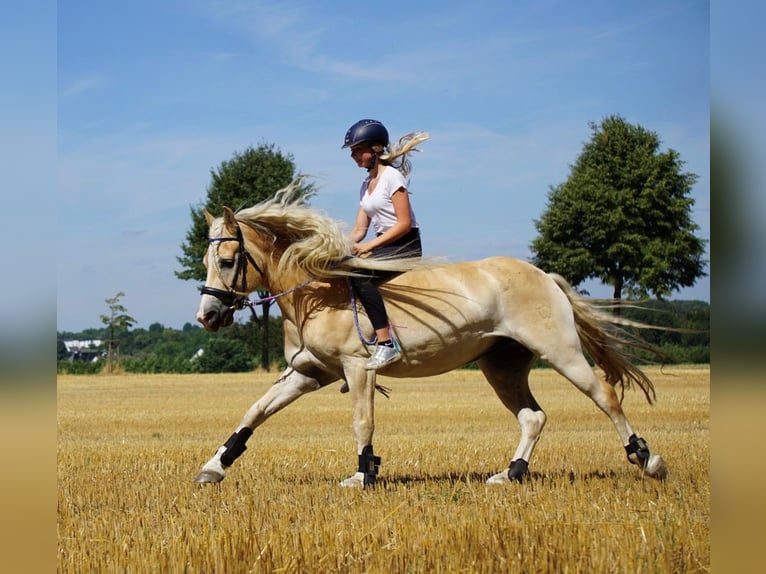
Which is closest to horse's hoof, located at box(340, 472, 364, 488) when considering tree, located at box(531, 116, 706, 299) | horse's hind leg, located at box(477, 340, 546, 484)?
horse's hind leg, located at box(477, 340, 546, 484)

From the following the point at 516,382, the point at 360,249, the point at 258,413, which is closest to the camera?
the point at 360,249

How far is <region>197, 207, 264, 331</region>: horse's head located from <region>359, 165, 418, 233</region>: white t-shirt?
112cm

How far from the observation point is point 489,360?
877 centimetres

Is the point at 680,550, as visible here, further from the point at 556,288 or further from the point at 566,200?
the point at 566,200

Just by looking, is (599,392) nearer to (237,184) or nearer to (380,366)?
(380,366)

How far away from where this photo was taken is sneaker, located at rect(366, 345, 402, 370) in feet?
24.9

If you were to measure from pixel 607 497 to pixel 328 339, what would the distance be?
2.62m

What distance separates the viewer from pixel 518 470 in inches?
314

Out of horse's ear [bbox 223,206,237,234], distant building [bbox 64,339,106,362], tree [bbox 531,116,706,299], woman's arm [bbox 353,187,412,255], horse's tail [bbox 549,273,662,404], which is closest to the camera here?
woman's arm [bbox 353,187,412,255]

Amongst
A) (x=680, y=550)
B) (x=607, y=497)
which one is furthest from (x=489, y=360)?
(x=680, y=550)

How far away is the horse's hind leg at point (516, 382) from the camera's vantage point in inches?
332

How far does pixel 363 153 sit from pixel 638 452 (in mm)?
3509

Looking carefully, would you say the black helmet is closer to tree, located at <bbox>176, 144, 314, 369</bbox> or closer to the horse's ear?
the horse's ear

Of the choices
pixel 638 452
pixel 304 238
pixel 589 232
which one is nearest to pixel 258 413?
pixel 304 238
